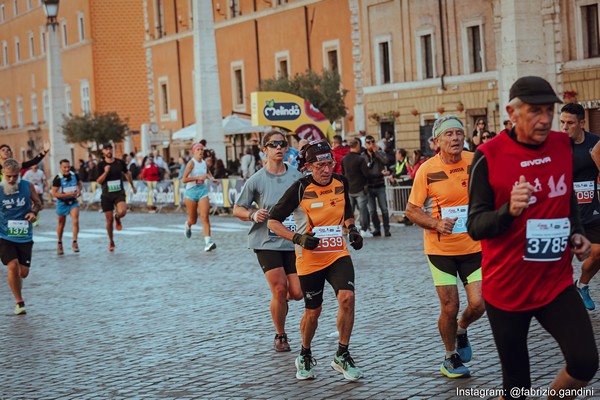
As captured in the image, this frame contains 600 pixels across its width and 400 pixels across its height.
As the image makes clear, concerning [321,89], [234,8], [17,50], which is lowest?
[321,89]

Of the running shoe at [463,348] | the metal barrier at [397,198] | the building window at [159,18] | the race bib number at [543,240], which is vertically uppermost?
the building window at [159,18]

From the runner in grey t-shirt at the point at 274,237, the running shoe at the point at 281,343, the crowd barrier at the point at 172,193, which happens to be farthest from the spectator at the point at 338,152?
the running shoe at the point at 281,343

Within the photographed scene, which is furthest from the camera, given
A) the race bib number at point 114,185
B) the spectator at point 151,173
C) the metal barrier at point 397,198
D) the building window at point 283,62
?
the building window at point 283,62

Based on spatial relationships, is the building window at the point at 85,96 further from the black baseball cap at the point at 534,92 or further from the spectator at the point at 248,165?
the black baseball cap at the point at 534,92

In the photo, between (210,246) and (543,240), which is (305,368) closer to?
(543,240)

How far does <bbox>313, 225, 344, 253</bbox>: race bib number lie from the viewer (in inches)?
364

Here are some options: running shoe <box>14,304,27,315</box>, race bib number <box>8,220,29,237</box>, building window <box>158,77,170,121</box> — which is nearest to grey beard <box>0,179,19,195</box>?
race bib number <box>8,220,29,237</box>

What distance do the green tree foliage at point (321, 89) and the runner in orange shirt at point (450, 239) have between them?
1400 inches

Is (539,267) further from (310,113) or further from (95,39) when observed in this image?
(95,39)

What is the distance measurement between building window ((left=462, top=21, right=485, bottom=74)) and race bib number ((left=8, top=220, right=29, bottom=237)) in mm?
28596

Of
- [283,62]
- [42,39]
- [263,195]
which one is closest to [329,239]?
[263,195]

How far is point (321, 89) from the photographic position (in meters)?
44.9

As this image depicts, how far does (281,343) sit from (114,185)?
13.5 meters

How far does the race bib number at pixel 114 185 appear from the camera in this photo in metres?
23.5
